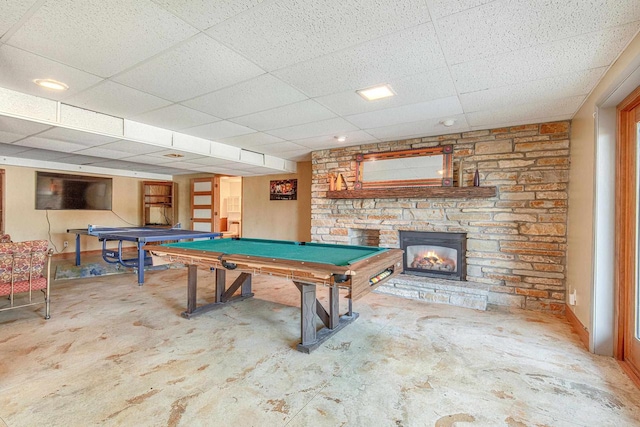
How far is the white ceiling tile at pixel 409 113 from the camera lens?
9.60 ft

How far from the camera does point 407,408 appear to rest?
1.76 m

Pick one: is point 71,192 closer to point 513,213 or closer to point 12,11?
point 12,11

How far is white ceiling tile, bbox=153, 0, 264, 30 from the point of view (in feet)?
4.99

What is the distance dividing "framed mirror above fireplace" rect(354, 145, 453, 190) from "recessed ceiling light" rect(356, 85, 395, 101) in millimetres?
1727

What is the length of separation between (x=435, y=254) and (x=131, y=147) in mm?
4512

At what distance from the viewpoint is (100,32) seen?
1.77 metres

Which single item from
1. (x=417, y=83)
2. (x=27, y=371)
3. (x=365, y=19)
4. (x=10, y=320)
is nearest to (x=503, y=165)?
(x=417, y=83)

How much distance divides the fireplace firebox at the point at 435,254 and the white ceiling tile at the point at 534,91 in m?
1.78

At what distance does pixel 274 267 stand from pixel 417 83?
6.25ft

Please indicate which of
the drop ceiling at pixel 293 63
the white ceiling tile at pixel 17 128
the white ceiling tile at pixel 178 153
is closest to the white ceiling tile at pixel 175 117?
the drop ceiling at pixel 293 63

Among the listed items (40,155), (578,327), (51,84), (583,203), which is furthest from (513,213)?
(40,155)

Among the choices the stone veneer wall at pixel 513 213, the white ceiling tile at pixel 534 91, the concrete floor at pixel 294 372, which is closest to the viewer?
the concrete floor at pixel 294 372

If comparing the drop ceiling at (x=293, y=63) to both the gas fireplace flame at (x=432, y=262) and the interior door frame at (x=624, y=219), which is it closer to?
the interior door frame at (x=624, y=219)

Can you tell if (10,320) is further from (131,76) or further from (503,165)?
(503,165)
